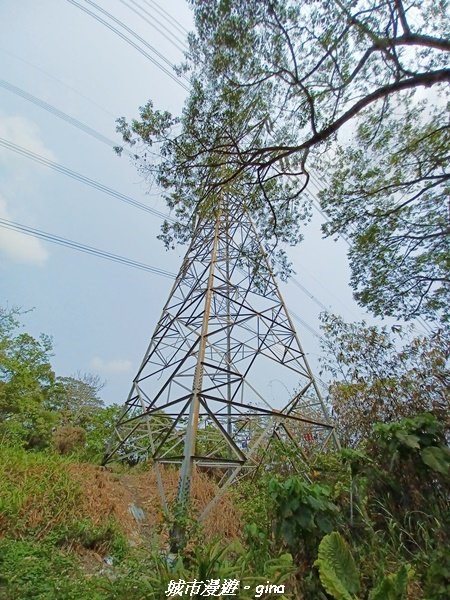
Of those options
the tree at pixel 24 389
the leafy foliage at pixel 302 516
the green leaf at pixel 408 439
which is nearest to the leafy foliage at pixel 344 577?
the leafy foliage at pixel 302 516

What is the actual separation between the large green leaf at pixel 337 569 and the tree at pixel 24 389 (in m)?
5.38

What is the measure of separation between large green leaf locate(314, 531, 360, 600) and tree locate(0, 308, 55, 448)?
5.38 metres

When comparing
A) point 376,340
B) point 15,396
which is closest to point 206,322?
point 376,340

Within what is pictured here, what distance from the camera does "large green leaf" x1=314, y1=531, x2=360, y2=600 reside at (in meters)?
1.72

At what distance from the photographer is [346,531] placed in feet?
7.64

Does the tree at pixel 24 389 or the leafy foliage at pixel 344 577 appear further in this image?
the tree at pixel 24 389

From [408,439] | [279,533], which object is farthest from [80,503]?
[408,439]

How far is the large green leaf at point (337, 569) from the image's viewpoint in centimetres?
172

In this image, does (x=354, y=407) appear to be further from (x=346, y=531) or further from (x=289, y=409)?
(x=346, y=531)

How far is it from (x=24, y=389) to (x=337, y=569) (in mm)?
7335

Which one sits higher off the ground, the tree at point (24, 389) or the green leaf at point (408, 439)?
the tree at point (24, 389)

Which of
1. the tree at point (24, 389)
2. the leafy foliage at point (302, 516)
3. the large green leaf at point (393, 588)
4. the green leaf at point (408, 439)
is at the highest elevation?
the tree at point (24, 389)

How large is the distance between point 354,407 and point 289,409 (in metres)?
1.51

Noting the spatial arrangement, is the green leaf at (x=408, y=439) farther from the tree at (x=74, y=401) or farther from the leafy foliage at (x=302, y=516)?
the tree at (x=74, y=401)
